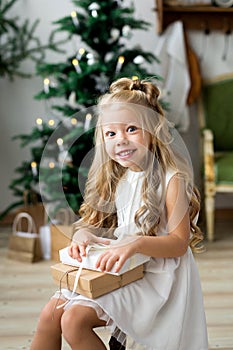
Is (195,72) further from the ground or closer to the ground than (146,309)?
further from the ground

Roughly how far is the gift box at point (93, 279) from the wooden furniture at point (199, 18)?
7.48ft

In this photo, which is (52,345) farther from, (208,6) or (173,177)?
(208,6)

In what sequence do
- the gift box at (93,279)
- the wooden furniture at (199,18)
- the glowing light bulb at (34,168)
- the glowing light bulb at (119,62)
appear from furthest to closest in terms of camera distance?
the wooden furniture at (199,18), the glowing light bulb at (34,168), the glowing light bulb at (119,62), the gift box at (93,279)

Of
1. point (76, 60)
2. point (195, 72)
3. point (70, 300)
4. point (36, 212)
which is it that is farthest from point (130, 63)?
point (70, 300)

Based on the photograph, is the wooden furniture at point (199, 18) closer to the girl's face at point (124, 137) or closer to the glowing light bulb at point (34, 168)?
the glowing light bulb at point (34, 168)

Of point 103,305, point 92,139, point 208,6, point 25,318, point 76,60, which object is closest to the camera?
point 103,305

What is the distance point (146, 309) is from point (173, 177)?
1.03 feet

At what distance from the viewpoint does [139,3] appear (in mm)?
3186

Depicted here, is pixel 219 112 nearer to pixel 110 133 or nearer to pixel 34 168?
pixel 34 168

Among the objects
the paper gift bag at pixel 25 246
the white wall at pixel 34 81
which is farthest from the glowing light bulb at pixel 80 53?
the paper gift bag at pixel 25 246

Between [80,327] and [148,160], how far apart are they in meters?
0.42

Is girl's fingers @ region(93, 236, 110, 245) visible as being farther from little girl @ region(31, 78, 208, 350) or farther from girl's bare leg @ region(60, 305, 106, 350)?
girl's bare leg @ region(60, 305, 106, 350)

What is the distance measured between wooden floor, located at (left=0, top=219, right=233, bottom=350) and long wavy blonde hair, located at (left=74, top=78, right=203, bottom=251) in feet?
2.26

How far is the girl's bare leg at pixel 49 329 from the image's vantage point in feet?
3.91
